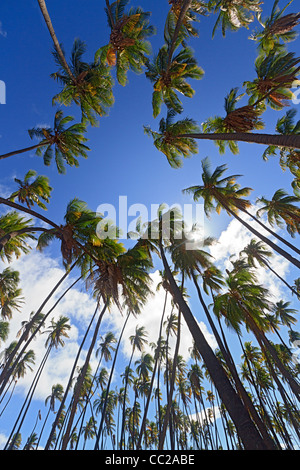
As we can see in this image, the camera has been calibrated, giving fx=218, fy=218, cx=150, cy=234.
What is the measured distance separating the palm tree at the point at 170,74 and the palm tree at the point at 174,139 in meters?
1.12

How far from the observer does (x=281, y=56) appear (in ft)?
40.1

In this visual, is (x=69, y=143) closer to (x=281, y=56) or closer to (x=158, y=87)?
(x=158, y=87)

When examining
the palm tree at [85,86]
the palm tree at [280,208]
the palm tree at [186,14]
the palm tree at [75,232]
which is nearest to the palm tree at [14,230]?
the palm tree at [75,232]

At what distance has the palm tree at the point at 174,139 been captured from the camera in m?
15.1

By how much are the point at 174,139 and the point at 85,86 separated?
21.8ft

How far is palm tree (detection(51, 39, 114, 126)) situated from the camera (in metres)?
13.4

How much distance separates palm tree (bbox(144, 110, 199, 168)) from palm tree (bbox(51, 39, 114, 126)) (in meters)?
3.82

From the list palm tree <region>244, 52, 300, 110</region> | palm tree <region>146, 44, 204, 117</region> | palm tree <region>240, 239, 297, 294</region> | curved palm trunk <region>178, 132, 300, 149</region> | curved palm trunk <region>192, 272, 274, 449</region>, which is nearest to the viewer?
curved palm trunk <region>178, 132, 300, 149</region>

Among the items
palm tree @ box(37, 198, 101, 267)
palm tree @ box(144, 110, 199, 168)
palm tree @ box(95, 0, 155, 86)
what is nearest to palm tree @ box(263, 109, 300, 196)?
palm tree @ box(144, 110, 199, 168)

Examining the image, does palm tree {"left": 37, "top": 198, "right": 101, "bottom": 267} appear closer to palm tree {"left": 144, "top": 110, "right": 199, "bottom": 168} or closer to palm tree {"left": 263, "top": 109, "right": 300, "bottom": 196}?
palm tree {"left": 144, "top": 110, "right": 199, "bottom": 168}
